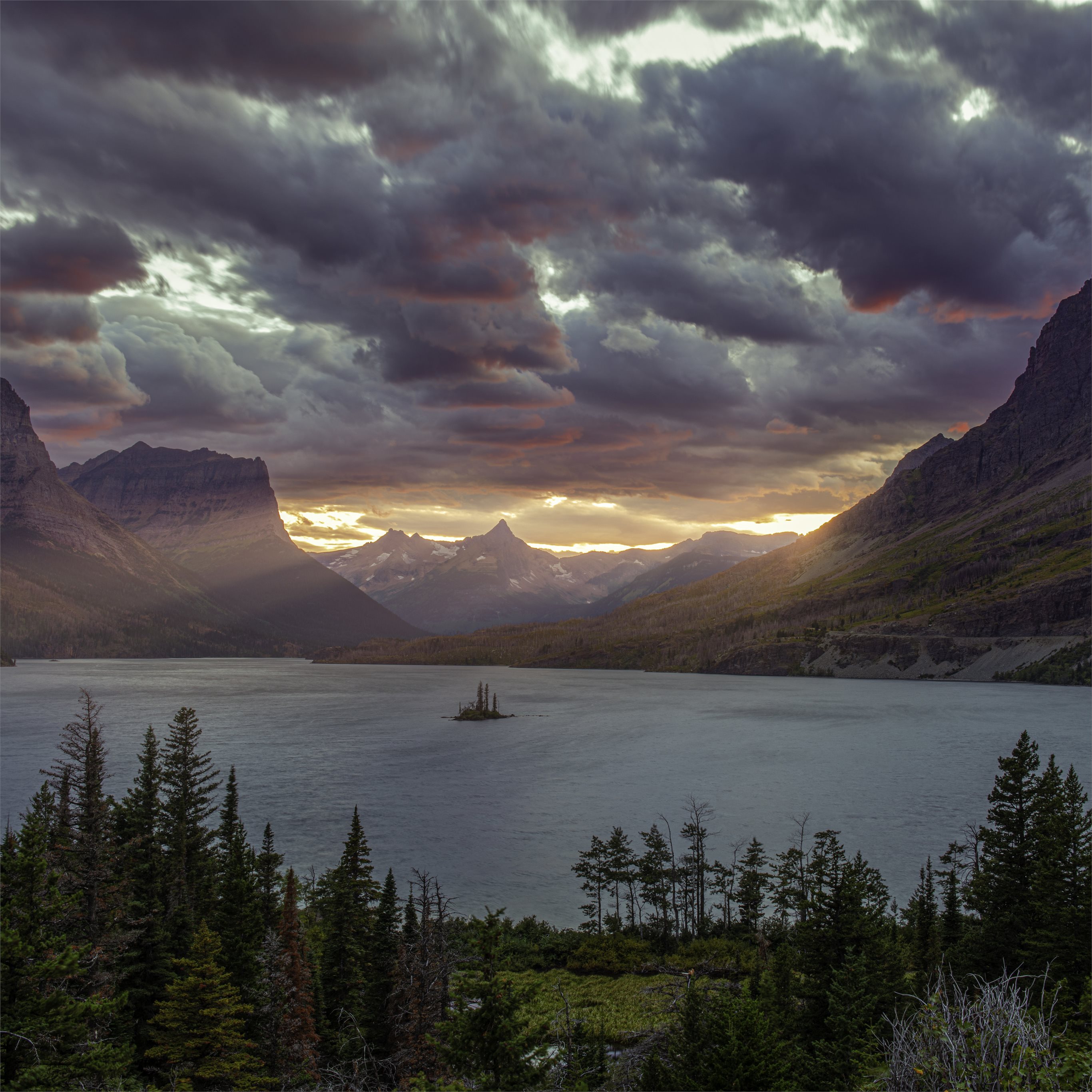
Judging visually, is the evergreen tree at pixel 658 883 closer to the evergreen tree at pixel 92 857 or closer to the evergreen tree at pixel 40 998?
the evergreen tree at pixel 92 857

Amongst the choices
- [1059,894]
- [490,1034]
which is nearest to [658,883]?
[1059,894]

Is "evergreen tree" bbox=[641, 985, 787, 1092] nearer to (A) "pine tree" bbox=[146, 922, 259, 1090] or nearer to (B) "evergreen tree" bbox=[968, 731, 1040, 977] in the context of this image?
(A) "pine tree" bbox=[146, 922, 259, 1090]

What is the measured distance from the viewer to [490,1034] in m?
21.0

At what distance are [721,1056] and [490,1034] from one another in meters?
7.63

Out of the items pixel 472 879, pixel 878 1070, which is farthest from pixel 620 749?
pixel 878 1070

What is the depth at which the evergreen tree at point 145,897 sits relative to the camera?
37250 mm

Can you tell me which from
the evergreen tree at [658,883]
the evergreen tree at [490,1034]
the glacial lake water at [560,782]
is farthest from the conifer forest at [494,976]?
the glacial lake water at [560,782]

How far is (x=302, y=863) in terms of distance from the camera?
79.9 m

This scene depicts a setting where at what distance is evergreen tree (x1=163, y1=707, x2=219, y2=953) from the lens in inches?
1938

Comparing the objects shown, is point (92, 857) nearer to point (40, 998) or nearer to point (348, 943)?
point (348, 943)

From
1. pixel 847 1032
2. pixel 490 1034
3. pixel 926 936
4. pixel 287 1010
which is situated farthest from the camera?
pixel 926 936

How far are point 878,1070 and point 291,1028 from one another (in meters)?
27.1

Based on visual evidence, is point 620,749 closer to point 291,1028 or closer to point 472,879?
point 472,879

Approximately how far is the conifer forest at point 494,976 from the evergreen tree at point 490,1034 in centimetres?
6
